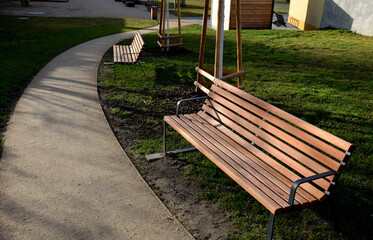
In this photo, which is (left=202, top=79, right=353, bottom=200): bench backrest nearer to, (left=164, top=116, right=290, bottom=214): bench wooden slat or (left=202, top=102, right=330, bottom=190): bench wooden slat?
(left=202, top=102, right=330, bottom=190): bench wooden slat

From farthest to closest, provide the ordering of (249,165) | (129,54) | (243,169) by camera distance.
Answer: (129,54) < (249,165) < (243,169)

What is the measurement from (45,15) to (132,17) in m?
5.15

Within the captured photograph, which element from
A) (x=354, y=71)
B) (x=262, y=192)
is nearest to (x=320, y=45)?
(x=354, y=71)

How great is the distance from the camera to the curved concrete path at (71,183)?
320 centimetres

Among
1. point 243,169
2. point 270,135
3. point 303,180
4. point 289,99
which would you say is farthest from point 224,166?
point 289,99

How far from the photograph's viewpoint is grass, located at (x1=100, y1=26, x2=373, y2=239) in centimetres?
338

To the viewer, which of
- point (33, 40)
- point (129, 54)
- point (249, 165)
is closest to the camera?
point (249, 165)

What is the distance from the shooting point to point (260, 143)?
11.9 feet

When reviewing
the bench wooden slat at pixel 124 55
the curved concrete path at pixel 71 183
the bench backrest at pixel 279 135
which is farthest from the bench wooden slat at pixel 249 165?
the bench wooden slat at pixel 124 55

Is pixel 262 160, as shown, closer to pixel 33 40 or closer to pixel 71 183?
pixel 71 183

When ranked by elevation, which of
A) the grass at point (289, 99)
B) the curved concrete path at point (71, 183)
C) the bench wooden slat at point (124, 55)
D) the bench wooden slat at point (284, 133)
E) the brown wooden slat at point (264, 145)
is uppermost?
the bench wooden slat at point (284, 133)

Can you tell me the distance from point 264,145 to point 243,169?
399 millimetres

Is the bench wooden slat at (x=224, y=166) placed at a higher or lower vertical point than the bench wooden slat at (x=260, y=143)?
lower

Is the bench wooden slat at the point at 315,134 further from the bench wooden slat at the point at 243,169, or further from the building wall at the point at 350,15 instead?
the building wall at the point at 350,15
